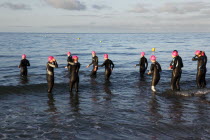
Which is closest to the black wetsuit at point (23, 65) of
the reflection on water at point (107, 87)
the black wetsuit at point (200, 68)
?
the reflection on water at point (107, 87)

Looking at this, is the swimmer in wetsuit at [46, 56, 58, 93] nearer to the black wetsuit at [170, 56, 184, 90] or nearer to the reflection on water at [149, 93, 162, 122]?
the reflection on water at [149, 93, 162, 122]

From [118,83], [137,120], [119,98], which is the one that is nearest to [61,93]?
[119,98]

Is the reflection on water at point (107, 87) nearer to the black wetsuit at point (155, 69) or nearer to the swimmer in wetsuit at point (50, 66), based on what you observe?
the black wetsuit at point (155, 69)

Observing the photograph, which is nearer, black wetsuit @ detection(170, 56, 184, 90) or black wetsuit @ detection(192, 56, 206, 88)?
black wetsuit @ detection(170, 56, 184, 90)

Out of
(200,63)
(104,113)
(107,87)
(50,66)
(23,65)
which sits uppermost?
(200,63)

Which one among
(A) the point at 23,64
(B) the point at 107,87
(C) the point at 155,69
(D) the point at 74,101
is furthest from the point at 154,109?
(A) the point at 23,64

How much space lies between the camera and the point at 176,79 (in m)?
13.7

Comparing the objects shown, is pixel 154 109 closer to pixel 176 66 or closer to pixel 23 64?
pixel 176 66

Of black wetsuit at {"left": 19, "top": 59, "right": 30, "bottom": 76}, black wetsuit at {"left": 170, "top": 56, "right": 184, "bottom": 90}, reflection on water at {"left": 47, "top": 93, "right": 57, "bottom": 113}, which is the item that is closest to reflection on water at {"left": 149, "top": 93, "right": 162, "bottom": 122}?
black wetsuit at {"left": 170, "top": 56, "right": 184, "bottom": 90}

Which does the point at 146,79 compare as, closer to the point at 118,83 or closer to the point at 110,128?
the point at 118,83

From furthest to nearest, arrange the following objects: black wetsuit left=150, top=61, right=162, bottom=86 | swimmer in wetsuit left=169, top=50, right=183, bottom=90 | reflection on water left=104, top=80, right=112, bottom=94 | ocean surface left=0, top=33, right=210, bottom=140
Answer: reflection on water left=104, top=80, right=112, bottom=94
black wetsuit left=150, top=61, right=162, bottom=86
swimmer in wetsuit left=169, top=50, right=183, bottom=90
ocean surface left=0, top=33, right=210, bottom=140

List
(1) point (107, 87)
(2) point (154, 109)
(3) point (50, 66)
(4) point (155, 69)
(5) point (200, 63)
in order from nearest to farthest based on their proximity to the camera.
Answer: (2) point (154, 109) → (3) point (50, 66) → (4) point (155, 69) → (5) point (200, 63) → (1) point (107, 87)

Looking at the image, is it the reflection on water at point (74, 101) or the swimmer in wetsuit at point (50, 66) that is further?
the swimmer in wetsuit at point (50, 66)

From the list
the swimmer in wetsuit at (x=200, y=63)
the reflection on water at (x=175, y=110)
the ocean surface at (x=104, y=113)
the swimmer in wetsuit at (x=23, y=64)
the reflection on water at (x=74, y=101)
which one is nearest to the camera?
the ocean surface at (x=104, y=113)
